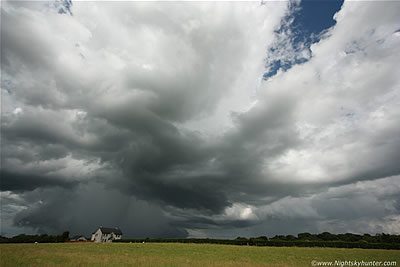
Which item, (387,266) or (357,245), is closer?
(387,266)

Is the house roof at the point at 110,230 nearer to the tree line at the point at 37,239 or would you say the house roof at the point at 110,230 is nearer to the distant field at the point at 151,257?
the tree line at the point at 37,239

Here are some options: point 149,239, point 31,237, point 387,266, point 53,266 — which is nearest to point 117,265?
point 53,266

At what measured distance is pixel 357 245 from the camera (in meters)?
69.6

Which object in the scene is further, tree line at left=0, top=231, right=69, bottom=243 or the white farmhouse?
the white farmhouse

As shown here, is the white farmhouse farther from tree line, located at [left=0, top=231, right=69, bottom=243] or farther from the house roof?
tree line, located at [left=0, top=231, right=69, bottom=243]

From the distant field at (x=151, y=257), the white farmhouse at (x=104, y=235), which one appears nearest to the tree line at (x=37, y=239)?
the white farmhouse at (x=104, y=235)

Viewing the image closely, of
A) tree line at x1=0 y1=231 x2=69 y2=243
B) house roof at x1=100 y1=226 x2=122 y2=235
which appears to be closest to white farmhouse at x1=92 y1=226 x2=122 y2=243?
house roof at x1=100 y1=226 x2=122 y2=235

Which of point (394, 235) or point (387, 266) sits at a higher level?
point (394, 235)

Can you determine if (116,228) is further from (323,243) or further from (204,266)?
(204,266)

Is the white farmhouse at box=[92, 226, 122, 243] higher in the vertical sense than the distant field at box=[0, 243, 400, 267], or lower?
higher

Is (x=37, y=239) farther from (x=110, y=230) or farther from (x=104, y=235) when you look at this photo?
(x=110, y=230)

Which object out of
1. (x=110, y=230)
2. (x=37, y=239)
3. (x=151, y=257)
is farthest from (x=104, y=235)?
(x=151, y=257)

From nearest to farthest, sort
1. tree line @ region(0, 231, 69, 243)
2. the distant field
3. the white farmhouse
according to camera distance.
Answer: the distant field
tree line @ region(0, 231, 69, 243)
the white farmhouse

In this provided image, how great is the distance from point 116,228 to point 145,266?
476ft
